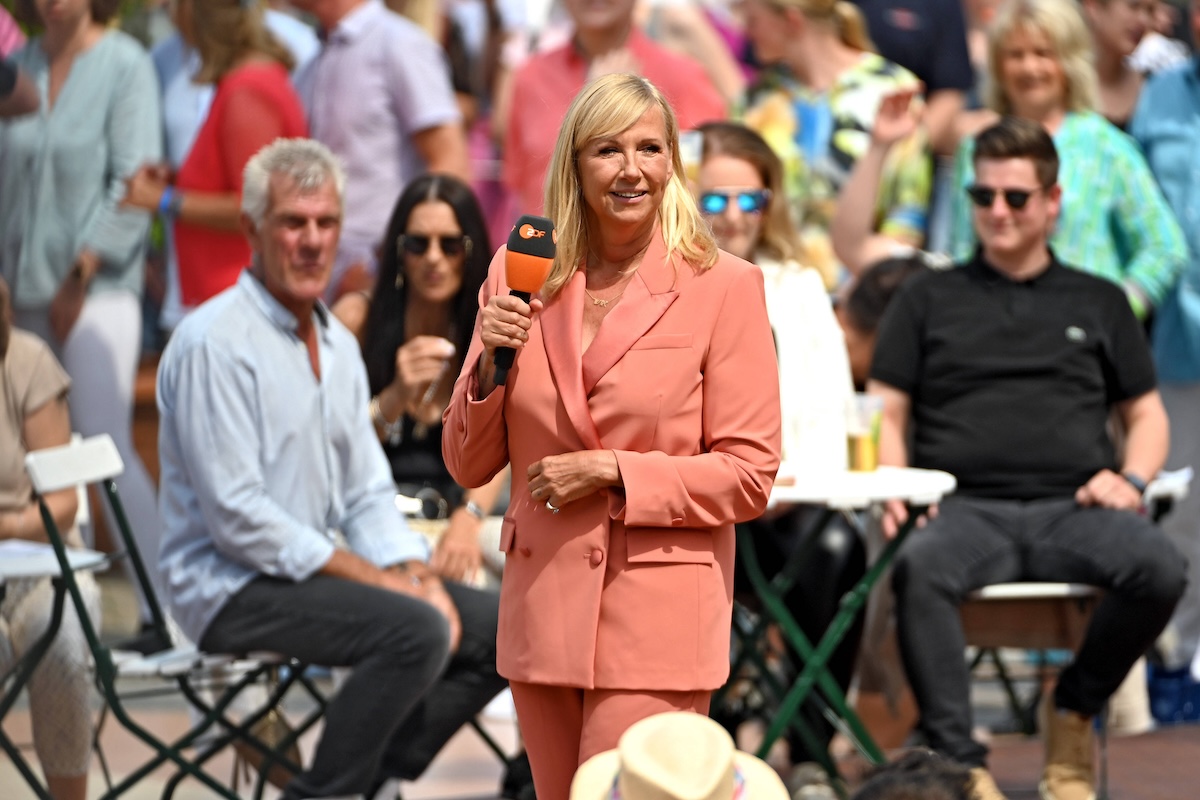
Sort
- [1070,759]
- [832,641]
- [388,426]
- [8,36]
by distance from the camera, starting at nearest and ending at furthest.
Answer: [832,641] < [1070,759] < [388,426] < [8,36]

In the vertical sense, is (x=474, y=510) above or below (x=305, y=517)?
below

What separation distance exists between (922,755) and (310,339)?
2.43m

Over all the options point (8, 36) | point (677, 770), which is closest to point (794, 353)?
point (677, 770)

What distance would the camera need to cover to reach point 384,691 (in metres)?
4.46

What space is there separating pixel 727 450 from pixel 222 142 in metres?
3.65

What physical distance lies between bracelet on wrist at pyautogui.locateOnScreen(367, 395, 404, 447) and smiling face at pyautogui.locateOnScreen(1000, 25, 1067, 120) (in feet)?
7.86

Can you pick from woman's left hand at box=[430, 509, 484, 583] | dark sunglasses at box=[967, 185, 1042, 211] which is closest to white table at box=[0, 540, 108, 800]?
woman's left hand at box=[430, 509, 484, 583]

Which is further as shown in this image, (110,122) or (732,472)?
(110,122)

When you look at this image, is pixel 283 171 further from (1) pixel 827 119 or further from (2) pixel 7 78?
(1) pixel 827 119

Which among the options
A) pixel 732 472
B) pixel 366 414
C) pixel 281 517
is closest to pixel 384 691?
pixel 281 517

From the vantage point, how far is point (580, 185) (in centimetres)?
320

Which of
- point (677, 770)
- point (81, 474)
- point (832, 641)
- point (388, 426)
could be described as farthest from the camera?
point (388, 426)

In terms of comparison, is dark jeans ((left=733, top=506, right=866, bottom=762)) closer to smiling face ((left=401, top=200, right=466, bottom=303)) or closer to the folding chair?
smiling face ((left=401, top=200, right=466, bottom=303))

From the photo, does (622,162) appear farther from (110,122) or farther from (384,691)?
(110,122)
